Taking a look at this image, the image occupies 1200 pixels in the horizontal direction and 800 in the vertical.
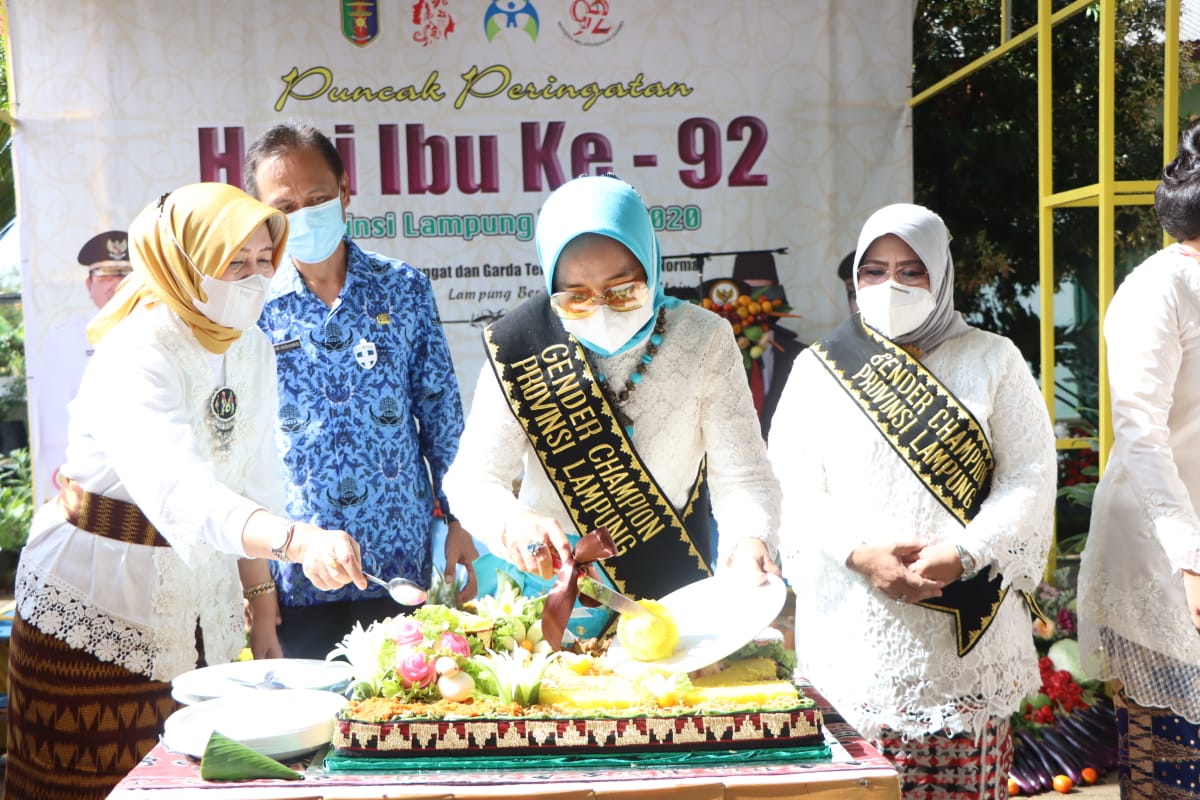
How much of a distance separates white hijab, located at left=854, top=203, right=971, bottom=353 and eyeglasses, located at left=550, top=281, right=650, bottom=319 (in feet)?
2.42

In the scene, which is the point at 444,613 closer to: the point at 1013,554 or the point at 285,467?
the point at 285,467

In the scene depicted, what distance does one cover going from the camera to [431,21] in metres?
5.00

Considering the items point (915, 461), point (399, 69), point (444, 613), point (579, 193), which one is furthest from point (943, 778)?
point (399, 69)

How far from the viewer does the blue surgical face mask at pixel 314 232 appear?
2.92m

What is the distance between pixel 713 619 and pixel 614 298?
0.65 m

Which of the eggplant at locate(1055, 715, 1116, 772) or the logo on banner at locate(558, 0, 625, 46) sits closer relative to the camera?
the eggplant at locate(1055, 715, 1116, 772)

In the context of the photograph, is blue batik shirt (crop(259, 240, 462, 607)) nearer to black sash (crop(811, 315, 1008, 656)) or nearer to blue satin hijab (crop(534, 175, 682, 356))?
blue satin hijab (crop(534, 175, 682, 356))

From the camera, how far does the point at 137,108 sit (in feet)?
16.2

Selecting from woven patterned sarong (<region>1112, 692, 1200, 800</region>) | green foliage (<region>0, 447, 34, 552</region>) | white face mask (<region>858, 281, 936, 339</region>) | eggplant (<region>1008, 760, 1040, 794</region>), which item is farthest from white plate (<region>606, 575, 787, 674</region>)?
green foliage (<region>0, 447, 34, 552</region>)

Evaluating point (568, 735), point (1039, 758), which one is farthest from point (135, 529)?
point (1039, 758)

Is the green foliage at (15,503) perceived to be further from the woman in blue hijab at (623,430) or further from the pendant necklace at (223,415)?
the woman in blue hijab at (623,430)

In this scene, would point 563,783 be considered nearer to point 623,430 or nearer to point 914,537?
point 623,430

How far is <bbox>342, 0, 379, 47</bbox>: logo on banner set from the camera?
4.96 meters

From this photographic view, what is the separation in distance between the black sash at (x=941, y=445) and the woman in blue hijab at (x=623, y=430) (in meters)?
0.42
